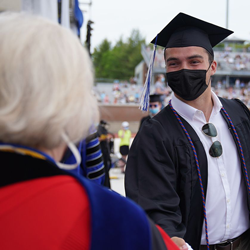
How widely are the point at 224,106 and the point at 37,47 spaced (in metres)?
1.56

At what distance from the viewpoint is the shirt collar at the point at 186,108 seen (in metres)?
1.84

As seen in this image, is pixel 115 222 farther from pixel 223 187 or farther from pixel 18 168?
pixel 223 187

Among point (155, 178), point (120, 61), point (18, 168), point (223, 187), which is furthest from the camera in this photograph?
point (120, 61)

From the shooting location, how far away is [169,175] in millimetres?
1648

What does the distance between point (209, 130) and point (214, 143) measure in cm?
9

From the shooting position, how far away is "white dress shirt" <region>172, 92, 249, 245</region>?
1.75 metres

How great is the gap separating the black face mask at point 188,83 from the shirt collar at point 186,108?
66 mm

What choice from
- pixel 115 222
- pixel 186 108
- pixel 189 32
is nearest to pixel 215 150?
pixel 186 108

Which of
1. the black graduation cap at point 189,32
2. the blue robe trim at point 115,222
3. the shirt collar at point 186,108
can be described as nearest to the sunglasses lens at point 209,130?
the shirt collar at point 186,108

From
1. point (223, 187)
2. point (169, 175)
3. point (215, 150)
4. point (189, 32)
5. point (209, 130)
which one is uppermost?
point (189, 32)

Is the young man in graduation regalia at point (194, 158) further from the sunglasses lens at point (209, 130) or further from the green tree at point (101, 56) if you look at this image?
the green tree at point (101, 56)

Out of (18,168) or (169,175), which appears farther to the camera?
(169,175)

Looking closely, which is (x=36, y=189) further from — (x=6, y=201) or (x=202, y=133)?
(x=202, y=133)

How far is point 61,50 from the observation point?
2.52 ft
